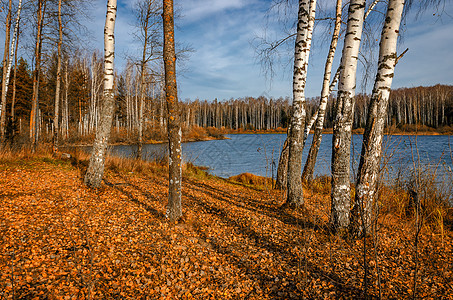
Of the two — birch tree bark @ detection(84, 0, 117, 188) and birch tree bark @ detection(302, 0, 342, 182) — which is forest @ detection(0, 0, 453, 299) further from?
birch tree bark @ detection(302, 0, 342, 182)

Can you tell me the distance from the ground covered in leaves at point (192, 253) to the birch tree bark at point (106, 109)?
63 cm

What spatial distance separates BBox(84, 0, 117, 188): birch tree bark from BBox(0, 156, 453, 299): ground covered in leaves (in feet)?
2.07

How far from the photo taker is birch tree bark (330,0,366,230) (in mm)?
4070

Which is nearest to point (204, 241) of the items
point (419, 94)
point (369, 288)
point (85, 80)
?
point (369, 288)

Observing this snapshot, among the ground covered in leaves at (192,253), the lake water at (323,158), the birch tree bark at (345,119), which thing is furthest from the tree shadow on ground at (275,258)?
the lake water at (323,158)

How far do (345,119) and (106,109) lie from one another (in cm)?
568

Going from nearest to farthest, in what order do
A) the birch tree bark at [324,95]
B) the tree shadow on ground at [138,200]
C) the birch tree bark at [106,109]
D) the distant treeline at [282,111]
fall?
the tree shadow on ground at [138,200]
the birch tree bark at [106,109]
the birch tree bark at [324,95]
the distant treeline at [282,111]

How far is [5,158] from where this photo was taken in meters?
8.23

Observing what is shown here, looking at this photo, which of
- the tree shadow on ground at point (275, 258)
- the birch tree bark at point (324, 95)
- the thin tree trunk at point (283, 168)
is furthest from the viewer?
the birch tree bark at point (324, 95)

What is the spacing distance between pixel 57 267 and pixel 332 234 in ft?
13.8

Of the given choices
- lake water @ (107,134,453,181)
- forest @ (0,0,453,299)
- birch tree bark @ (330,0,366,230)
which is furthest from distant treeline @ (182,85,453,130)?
birch tree bark @ (330,0,366,230)

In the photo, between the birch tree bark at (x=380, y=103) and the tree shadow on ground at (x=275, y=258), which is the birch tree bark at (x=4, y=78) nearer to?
the tree shadow on ground at (x=275, y=258)

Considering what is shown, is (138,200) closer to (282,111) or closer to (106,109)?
(106,109)

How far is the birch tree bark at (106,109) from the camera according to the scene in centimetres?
620
